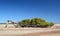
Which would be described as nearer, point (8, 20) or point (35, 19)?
point (8, 20)

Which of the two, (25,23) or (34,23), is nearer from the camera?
(25,23)

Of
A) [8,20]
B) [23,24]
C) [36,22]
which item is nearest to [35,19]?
[36,22]

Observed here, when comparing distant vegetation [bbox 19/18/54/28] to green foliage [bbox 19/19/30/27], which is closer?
green foliage [bbox 19/19/30/27]

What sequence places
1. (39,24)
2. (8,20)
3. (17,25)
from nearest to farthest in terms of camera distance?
(8,20)
(17,25)
(39,24)

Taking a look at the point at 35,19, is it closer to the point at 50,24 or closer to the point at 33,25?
the point at 33,25

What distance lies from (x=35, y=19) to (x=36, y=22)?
919 millimetres

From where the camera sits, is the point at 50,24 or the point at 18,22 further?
the point at 50,24

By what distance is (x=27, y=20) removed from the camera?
140 feet

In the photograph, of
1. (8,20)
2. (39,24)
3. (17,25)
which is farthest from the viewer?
(39,24)

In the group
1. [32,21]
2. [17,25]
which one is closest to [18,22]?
[17,25]

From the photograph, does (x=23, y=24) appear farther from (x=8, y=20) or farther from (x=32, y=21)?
(x=8, y=20)

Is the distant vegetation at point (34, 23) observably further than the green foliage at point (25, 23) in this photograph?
Yes

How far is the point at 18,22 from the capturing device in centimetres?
4075

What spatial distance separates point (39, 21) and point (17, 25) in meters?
5.99
